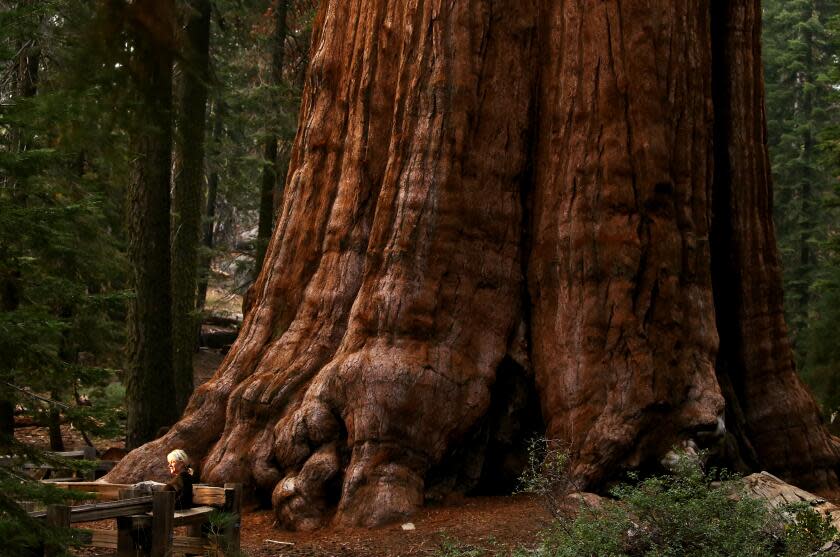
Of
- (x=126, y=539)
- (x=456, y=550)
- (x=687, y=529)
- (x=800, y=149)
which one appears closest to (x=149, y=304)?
(x=126, y=539)

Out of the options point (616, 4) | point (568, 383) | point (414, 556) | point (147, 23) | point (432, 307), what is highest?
point (616, 4)

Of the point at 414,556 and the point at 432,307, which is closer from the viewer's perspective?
the point at 414,556

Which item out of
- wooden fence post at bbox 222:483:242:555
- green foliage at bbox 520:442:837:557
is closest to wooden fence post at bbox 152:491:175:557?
wooden fence post at bbox 222:483:242:555

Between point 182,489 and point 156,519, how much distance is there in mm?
849

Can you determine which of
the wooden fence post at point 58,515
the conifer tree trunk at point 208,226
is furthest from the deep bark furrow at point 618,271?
the conifer tree trunk at point 208,226

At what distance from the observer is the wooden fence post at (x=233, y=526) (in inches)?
310

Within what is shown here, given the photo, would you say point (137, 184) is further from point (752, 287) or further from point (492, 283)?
point (752, 287)

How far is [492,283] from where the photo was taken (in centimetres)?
1043

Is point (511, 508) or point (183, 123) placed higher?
point (183, 123)

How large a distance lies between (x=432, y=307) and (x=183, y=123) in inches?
202

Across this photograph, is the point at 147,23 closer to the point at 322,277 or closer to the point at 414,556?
the point at 414,556

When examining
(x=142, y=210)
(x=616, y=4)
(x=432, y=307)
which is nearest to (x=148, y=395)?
(x=142, y=210)

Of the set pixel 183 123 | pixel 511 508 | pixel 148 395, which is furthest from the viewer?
pixel 148 395

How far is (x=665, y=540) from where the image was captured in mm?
7098
